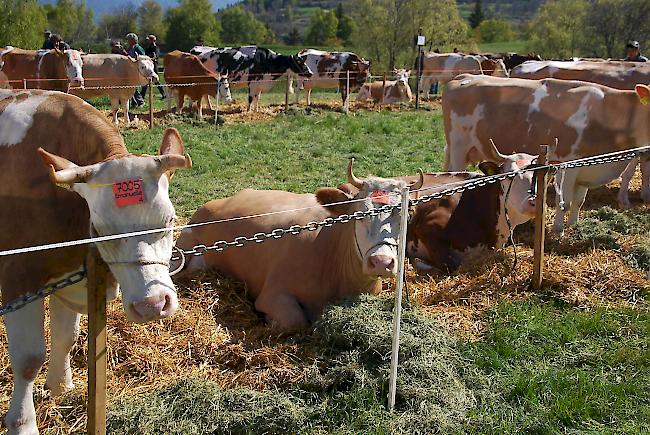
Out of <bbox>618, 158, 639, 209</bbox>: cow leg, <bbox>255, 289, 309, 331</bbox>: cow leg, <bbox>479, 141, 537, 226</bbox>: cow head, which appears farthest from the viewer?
<bbox>618, 158, 639, 209</bbox>: cow leg

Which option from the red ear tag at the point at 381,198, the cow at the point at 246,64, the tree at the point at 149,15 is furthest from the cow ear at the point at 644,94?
the tree at the point at 149,15

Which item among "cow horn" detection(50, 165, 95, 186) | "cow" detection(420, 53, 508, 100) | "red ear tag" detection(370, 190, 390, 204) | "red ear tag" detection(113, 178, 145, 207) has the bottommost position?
"red ear tag" detection(370, 190, 390, 204)

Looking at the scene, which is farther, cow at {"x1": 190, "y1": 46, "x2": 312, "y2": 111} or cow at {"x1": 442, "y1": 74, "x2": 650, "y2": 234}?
cow at {"x1": 190, "y1": 46, "x2": 312, "y2": 111}

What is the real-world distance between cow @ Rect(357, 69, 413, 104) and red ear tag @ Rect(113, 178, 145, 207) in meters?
20.4

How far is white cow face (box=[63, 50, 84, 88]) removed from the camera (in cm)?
1484

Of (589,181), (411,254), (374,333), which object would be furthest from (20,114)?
(589,181)

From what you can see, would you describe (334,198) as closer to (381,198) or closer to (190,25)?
(381,198)

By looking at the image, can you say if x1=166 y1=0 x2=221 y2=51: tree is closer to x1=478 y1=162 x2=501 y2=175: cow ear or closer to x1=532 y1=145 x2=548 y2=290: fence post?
x1=478 y1=162 x2=501 y2=175: cow ear

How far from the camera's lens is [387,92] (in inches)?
906

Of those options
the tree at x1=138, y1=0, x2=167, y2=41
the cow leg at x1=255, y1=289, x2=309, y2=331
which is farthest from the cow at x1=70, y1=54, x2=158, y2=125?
the tree at x1=138, y1=0, x2=167, y2=41

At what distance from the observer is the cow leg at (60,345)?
382 centimetres

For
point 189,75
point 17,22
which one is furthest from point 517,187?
point 17,22

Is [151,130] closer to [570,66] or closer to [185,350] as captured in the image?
[570,66]

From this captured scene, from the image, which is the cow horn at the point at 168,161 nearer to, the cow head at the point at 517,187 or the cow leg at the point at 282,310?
the cow leg at the point at 282,310
